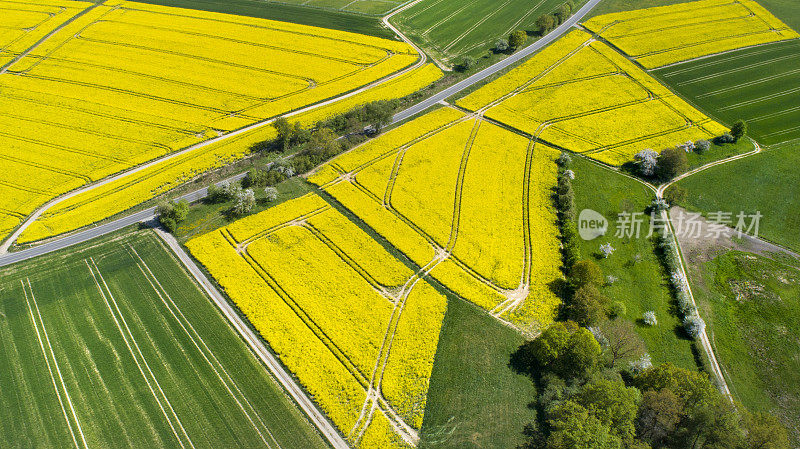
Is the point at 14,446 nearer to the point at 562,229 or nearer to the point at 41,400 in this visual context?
the point at 41,400

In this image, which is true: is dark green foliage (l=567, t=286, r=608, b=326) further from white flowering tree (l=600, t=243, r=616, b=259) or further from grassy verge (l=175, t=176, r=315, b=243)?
grassy verge (l=175, t=176, r=315, b=243)

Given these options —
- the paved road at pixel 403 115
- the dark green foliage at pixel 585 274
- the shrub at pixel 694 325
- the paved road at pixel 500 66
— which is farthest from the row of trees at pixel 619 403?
the paved road at pixel 500 66

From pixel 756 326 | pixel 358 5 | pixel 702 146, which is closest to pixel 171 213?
pixel 756 326

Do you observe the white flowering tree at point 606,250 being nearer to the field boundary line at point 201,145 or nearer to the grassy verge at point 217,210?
the grassy verge at point 217,210

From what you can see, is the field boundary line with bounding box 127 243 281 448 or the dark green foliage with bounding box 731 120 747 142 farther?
the dark green foliage with bounding box 731 120 747 142

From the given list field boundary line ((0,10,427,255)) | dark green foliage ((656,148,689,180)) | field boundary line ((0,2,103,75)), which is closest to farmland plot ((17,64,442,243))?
field boundary line ((0,10,427,255))

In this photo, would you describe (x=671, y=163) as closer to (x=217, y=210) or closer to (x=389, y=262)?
(x=389, y=262)

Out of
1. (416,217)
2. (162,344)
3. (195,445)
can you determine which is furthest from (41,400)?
(416,217)
